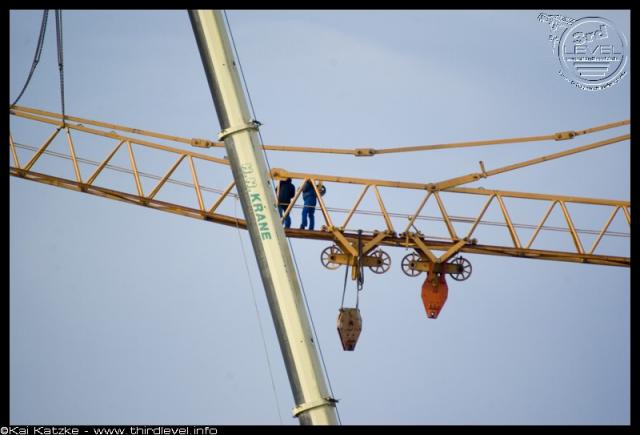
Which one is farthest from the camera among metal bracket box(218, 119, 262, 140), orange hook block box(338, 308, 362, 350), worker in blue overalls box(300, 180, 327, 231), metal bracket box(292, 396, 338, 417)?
worker in blue overalls box(300, 180, 327, 231)

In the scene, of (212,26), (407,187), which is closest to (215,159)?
(407,187)

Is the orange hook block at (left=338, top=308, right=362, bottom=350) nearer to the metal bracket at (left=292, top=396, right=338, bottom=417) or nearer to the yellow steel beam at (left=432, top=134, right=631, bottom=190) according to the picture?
the yellow steel beam at (left=432, top=134, right=631, bottom=190)

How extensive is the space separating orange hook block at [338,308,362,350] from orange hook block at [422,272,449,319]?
3629 mm

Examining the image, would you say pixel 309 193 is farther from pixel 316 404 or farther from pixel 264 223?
pixel 316 404

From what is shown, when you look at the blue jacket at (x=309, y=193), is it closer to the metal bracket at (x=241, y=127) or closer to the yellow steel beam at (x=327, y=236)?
the yellow steel beam at (x=327, y=236)

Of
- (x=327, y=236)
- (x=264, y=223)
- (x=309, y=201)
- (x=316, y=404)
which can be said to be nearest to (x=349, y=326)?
(x=327, y=236)

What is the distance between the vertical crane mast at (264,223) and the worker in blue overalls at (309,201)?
20.4 metres

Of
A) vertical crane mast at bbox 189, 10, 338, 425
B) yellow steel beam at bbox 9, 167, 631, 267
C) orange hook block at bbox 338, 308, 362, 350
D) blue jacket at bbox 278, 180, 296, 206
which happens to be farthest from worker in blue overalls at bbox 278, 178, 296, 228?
vertical crane mast at bbox 189, 10, 338, 425

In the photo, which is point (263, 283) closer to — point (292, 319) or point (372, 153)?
point (292, 319)

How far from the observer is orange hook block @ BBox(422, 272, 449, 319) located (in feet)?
167

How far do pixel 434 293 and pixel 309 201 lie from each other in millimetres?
5325

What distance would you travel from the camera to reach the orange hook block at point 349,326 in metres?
48.0

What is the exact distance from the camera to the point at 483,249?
52.2 metres

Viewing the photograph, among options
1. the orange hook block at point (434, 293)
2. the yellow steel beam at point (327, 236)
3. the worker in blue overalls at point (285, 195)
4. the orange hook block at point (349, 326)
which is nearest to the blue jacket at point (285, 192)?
the worker in blue overalls at point (285, 195)
